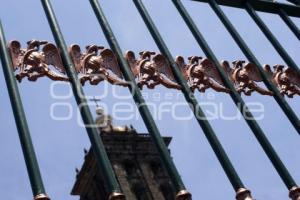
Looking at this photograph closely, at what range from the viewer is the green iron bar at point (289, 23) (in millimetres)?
6260

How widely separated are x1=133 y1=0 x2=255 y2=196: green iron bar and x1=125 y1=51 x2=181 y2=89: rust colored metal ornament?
6 centimetres

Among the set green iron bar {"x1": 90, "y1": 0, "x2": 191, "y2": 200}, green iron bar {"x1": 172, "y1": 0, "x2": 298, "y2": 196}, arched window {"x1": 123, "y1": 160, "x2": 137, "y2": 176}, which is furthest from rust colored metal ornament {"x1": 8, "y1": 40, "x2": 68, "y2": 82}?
arched window {"x1": 123, "y1": 160, "x2": 137, "y2": 176}

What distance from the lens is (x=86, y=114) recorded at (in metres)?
4.30

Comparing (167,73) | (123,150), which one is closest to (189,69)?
(167,73)

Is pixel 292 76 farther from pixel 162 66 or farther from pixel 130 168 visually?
pixel 130 168

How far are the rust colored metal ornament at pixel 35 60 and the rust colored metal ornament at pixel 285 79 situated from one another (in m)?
2.30

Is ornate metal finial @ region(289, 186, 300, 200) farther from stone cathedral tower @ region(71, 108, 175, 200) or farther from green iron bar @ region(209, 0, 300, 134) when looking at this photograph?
stone cathedral tower @ region(71, 108, 175, 200)

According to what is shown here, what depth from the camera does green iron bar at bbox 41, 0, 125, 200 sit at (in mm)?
3916

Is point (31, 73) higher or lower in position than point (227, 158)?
higher

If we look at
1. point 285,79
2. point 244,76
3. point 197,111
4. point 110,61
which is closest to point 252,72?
point 244,76

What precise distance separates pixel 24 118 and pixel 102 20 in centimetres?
153

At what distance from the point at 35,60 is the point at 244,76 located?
209 cm

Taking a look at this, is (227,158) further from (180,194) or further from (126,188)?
(126,188)

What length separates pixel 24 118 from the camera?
4055mm
